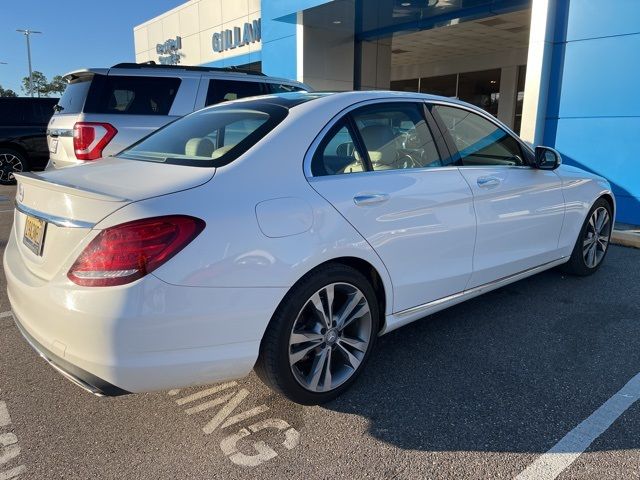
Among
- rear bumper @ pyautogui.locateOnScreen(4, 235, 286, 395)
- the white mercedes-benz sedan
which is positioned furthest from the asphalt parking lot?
rear bumper @ pyautogui.locateOnScreen(4, 235, 286, 395)

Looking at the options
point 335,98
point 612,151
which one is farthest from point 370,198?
point 612,151

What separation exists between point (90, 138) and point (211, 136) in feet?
11.6

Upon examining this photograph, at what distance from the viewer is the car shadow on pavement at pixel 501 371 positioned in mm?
2559

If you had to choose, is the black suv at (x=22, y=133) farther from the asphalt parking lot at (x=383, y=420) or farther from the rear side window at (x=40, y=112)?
the asphalt parking lot at (x=383, y=420)

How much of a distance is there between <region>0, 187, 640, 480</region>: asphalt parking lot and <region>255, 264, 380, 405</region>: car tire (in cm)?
17

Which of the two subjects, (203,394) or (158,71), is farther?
(158,71)

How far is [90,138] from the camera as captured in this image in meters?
5.86

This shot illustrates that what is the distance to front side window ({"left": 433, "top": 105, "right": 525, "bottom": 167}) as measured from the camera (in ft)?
11.6

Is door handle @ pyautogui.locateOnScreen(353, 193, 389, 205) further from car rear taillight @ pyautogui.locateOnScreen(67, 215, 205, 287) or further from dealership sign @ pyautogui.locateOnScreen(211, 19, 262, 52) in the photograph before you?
dealership sign @ pyautogui.locateOnScreen(211, 19, 262, 52)

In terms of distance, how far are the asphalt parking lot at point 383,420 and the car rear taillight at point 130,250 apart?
0.89 metres

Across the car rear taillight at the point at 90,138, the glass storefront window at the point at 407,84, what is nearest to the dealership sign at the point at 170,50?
the glass storefront window at the point at 407,84

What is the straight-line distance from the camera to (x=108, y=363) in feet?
6.91

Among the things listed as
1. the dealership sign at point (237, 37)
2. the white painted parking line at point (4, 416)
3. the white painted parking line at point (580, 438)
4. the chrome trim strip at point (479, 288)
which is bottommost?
the white painted parking line at point (4, 416)

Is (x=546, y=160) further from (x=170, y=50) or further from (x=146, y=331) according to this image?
(x=170, y=50)
